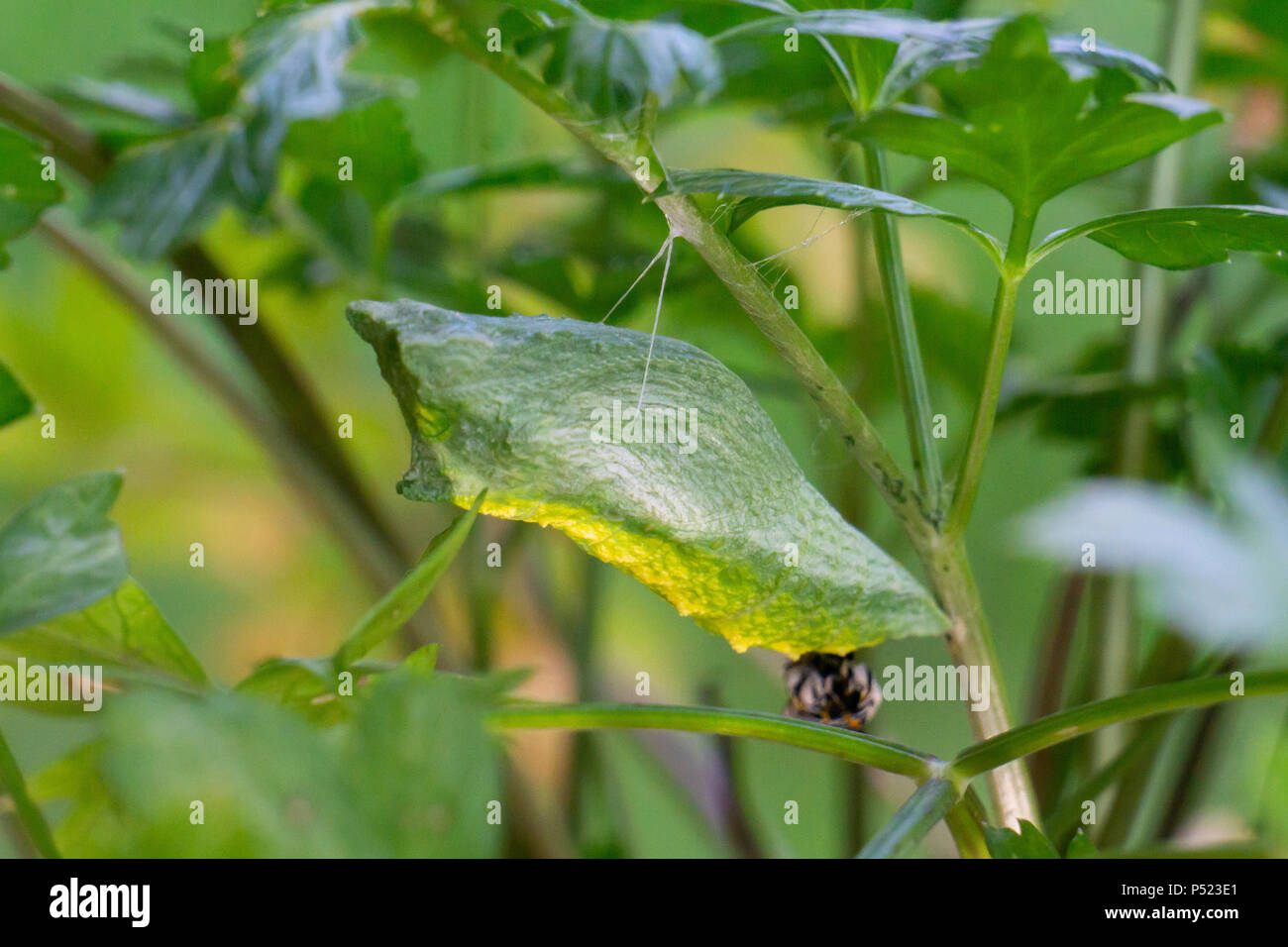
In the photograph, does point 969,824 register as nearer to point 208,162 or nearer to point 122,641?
point 122,641

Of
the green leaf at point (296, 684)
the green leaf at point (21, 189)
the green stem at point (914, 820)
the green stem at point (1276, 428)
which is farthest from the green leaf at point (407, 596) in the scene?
the green stem at point (1276, 428)

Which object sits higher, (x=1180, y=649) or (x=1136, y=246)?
(x=1136, y=246)

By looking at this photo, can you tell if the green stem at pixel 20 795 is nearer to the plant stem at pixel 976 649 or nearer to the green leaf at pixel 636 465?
the green leaf at pixel 636 465

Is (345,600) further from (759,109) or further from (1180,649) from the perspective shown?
(1180,649)

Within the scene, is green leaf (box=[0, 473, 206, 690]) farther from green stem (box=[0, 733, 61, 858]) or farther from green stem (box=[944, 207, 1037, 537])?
green stem (box=[944, 207, 1037, 537])

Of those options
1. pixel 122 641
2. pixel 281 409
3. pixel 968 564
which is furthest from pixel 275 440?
pixel 968 564

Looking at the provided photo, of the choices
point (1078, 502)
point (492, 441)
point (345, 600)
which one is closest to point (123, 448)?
point (345, 600)
